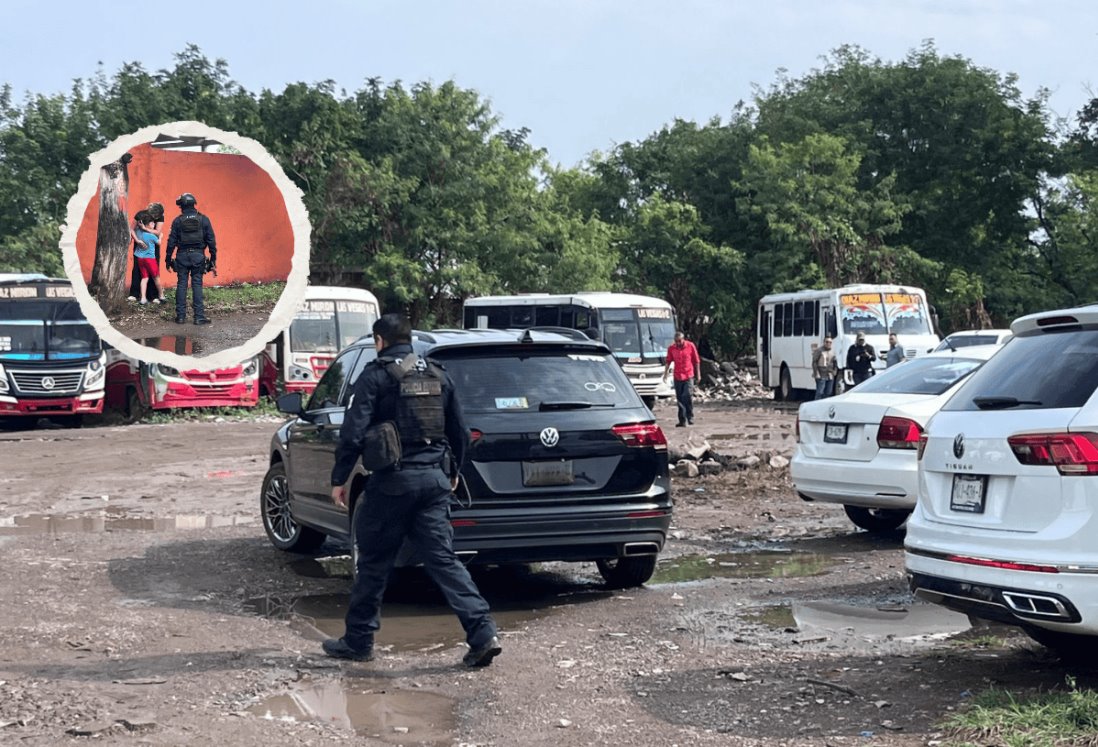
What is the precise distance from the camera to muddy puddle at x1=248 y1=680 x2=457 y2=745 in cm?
615

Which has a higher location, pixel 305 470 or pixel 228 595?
pixel 305 470

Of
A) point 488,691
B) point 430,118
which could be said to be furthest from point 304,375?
point 488,691

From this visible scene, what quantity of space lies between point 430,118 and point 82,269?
41.8 m

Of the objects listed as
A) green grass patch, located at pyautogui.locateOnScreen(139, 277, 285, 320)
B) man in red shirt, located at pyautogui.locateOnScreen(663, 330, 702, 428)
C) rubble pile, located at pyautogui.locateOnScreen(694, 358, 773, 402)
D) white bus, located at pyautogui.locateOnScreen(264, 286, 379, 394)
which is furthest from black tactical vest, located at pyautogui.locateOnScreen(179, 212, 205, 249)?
rubble pile, located at pyautogui.locateOnScreen(694, 358, 773, 402)

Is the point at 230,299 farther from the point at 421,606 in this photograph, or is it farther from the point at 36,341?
the point at 36,341

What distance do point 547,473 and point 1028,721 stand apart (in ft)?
12.5

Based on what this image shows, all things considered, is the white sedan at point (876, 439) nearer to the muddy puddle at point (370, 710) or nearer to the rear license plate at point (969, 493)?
the rear license plate at point (969, 493)

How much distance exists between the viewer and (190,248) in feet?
21.8

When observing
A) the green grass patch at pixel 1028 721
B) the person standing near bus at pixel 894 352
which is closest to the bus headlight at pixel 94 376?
the person standing near bus at pixel 894 352

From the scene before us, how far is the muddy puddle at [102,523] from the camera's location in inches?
526

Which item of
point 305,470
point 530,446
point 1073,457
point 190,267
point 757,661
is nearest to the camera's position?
point 1073,457

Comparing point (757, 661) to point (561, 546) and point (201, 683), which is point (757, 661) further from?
point (201, 683)

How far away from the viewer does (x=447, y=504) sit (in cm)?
760

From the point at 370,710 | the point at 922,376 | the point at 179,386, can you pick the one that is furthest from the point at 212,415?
the point at 370,710
